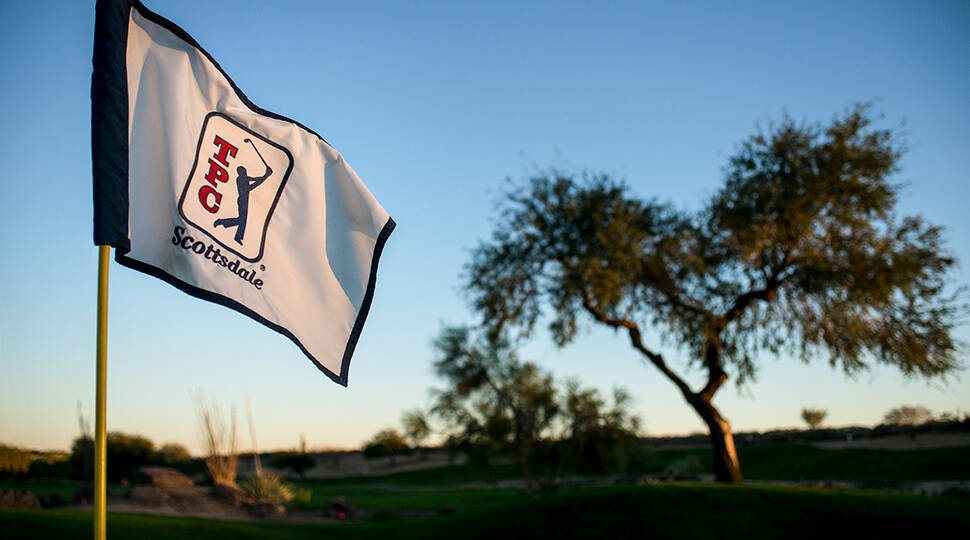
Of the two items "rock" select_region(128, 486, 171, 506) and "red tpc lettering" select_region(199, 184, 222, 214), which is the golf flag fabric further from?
"rock" select_region(128, 486, 171, 506)

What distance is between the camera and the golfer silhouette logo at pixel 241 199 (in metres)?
4.98

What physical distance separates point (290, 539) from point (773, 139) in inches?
714

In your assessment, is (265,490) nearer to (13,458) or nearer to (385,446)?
(13,458)

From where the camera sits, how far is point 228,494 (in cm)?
2438

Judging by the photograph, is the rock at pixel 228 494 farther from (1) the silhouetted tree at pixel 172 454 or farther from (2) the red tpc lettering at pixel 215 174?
(1) the silhouetted tree at pixel 172 454

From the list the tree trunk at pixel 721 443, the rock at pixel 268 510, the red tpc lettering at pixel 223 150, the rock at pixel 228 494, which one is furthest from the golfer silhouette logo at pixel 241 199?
the rock at pixel 228 494

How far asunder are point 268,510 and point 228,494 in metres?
1.90

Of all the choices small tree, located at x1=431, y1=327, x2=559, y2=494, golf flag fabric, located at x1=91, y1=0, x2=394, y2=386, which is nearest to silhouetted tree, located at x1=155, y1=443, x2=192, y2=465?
small tree, located at x1=431, y1=327, x2=559, y2=494

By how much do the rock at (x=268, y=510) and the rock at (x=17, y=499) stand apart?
599cm

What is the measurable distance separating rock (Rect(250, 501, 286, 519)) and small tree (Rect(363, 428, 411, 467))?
53652mm

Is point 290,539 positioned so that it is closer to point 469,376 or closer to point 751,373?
point 751,373

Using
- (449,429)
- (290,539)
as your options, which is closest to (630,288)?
(290,539)

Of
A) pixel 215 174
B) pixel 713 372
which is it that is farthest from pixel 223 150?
pixel 713 372

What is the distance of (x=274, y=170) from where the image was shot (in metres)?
5.41
